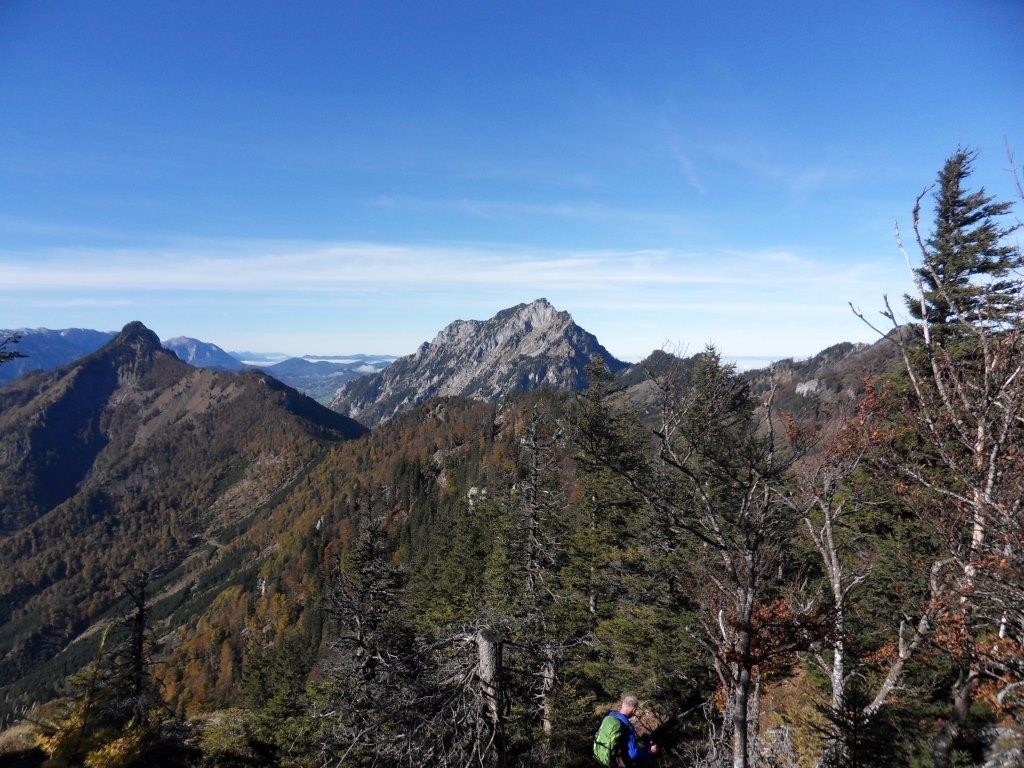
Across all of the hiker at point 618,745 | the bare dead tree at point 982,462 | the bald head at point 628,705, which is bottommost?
the hiker at point 618,745

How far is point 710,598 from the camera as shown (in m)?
12.5

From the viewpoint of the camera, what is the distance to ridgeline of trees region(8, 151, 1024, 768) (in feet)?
22.1

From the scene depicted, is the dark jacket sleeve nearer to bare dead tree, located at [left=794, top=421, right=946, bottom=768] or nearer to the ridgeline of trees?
the ridgeline of trees

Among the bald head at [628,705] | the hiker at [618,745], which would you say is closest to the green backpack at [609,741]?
Result: the hiker at [618,745]

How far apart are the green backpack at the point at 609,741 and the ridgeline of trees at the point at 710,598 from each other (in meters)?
1.06

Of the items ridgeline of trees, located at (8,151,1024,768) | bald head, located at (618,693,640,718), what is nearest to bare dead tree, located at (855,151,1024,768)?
ridgeline of trees, located at (8,151,1024,768)

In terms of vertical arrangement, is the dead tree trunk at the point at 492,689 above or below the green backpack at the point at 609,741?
above

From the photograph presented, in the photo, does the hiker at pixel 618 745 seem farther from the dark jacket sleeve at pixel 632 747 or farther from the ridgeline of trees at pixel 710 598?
the ridgeline of trees at pixel 710 598

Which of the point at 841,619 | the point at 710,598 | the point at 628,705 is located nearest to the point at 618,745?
the point at 628,705

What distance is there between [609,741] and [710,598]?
5.54m

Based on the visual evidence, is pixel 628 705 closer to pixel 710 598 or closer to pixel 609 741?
pixel 609 741

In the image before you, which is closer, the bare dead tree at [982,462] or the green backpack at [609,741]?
the bare dead tree at [982,462]

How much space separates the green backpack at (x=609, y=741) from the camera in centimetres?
804

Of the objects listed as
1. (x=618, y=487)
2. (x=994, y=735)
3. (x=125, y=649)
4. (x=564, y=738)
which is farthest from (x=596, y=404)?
(x=125, y=649)
